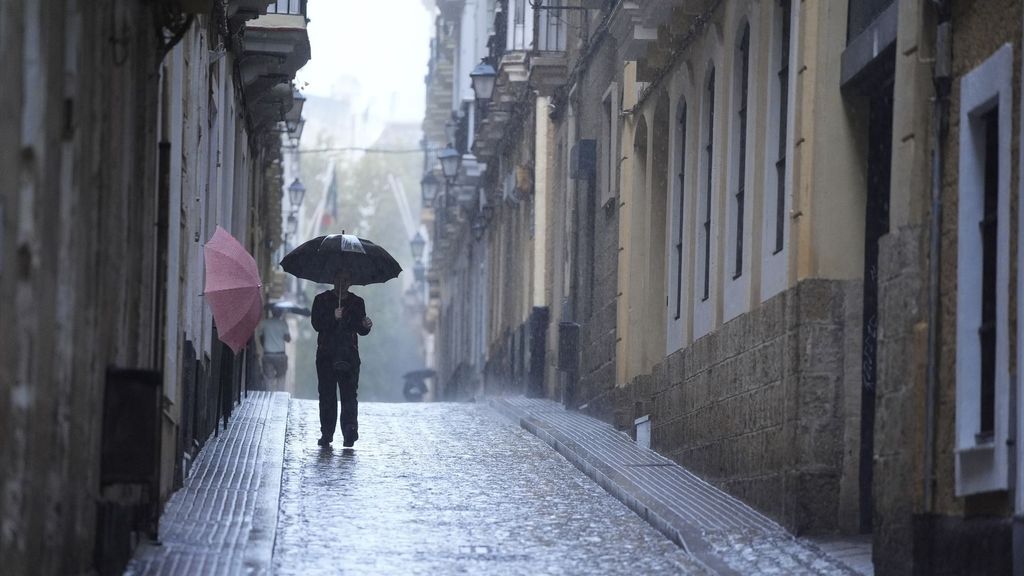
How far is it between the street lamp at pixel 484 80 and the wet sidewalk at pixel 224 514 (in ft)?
46.5

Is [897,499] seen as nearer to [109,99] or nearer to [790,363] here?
[790,363]

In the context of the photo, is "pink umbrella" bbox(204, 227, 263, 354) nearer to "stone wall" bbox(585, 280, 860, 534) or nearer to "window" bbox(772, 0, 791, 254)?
"stone wall" bbox(585, 280, 860, 534)

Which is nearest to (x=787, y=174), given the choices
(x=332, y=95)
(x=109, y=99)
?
(x=109, y=99)

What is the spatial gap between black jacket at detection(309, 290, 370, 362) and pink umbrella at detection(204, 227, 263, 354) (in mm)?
2495

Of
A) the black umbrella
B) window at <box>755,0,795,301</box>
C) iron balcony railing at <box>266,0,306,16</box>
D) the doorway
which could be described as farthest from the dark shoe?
the doorway

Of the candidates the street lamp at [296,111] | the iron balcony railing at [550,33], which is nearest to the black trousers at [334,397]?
the iron balcony railing at [550,33]

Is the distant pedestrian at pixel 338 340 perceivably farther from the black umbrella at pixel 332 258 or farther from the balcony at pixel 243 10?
the balcony at pixel 243 10

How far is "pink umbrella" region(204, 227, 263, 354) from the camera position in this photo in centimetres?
1522

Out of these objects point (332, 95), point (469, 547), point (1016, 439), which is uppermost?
point (332, 95)

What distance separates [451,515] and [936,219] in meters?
4.32

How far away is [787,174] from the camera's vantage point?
1361cm

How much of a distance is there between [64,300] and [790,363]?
5.89 meters

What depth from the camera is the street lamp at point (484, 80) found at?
3169 cm

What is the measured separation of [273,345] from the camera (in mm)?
40531
